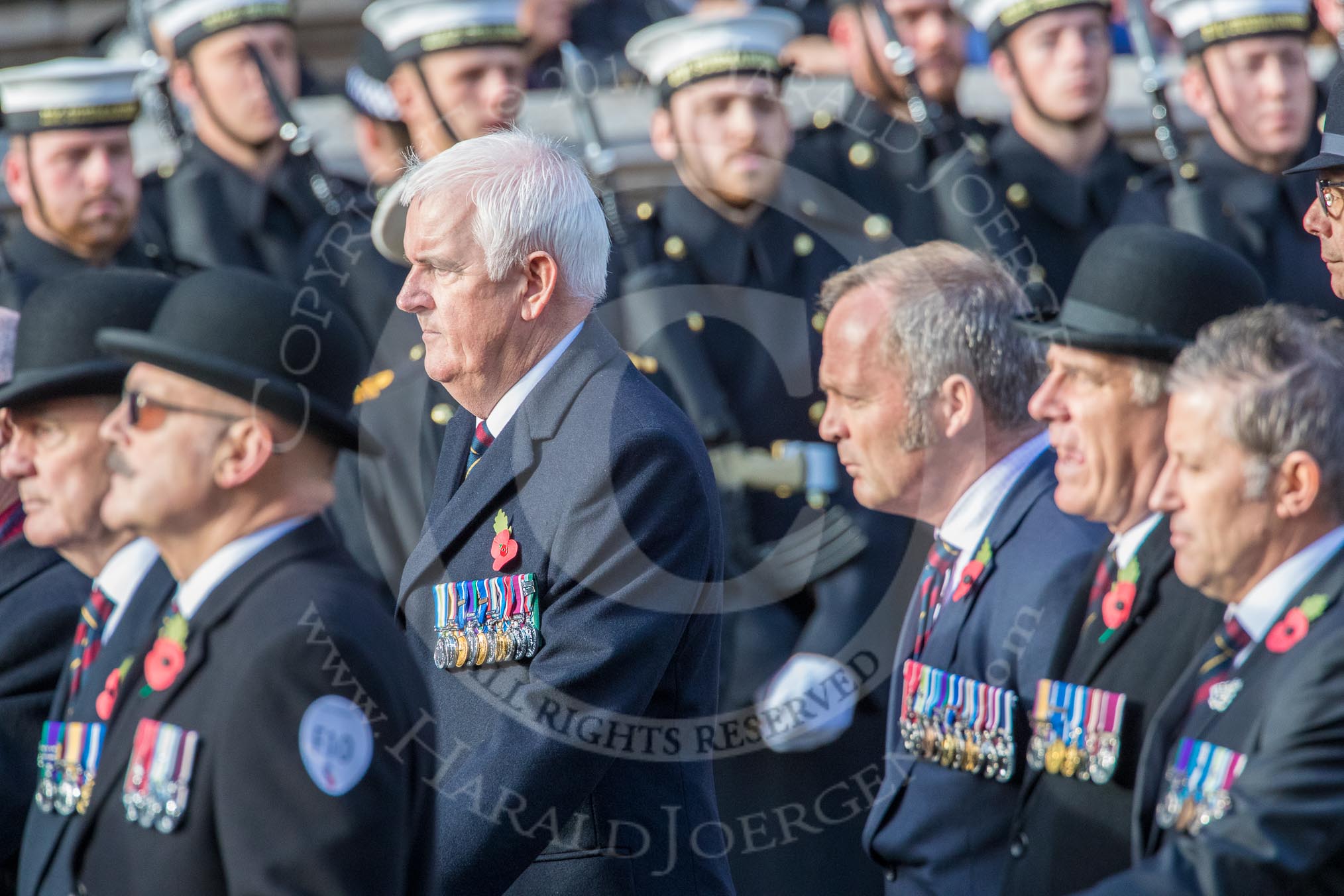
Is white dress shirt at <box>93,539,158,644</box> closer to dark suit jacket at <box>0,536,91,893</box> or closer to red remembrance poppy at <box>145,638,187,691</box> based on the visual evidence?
dark suit jacket at <box>0,536,91,893</box>

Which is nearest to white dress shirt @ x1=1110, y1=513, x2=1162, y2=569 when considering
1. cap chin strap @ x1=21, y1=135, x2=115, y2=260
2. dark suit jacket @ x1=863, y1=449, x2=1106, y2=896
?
dark suit jacket @ x1=863, y1=449, x2=1106, y2=896

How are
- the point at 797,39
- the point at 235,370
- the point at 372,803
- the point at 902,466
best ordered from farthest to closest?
1. the point at 797,39
2. the point at 902,466
3. the point at 235,370
4. the point at 372,803

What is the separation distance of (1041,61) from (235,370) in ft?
13.4

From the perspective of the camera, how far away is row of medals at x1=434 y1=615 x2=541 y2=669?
335cm

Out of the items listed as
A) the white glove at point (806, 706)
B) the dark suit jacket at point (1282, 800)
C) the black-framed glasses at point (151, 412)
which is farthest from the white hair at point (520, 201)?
→ the white glove at point (806, 706)

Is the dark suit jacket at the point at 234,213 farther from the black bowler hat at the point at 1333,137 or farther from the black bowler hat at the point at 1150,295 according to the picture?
the black bowler hat at the point at 1333,137

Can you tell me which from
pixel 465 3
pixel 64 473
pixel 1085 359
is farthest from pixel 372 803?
pixel 465 3

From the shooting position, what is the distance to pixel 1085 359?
382 cm

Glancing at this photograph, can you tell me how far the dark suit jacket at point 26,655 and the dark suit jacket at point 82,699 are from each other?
0.86 feet

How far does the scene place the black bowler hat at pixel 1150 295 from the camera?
12.4 feet

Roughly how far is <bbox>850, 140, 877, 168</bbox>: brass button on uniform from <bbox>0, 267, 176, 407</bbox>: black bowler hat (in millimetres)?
2929

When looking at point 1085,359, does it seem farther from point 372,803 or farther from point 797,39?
point 797,39

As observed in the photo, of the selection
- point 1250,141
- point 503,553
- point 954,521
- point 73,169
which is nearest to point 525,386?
point 503,553

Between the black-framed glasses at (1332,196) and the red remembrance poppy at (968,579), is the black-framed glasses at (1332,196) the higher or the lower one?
the higher one
